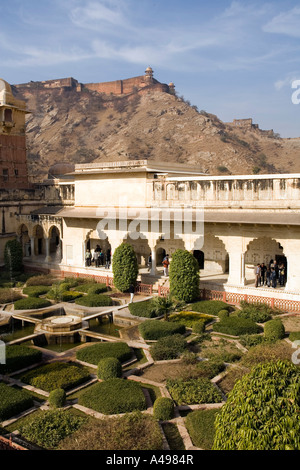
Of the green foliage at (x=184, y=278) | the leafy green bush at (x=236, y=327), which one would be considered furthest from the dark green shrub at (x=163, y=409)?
the green foliage at (x=184, y=278)

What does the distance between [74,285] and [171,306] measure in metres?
7.11

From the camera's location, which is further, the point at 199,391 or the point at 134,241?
→ the point at 134,241

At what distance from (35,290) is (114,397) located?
11287mm

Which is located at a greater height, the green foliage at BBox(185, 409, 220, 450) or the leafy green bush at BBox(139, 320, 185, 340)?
the leafy green bush at BBox(139, 320, 185, 340)

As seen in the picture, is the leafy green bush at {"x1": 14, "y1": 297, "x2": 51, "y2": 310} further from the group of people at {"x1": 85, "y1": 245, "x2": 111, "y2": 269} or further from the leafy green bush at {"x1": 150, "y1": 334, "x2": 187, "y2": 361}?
the leafy green bush at {"x1": 150, "y1": 334, "x2": 187, "y2": 361}

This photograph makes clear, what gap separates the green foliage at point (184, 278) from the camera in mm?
17266

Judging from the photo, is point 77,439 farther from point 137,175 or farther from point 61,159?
point 61,159

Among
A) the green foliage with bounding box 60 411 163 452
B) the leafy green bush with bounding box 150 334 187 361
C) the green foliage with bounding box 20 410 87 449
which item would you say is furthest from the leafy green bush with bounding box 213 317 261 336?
the green foliage with bounding box 20 410 87 449

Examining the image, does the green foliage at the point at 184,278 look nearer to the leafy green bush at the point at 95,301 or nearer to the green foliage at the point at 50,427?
the leafy green bush at the point at 95,301

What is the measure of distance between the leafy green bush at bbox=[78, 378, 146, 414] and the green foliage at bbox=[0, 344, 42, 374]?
8.07 ft

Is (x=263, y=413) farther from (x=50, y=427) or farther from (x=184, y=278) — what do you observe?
(x=184, y=278)

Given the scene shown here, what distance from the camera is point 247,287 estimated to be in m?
18.2

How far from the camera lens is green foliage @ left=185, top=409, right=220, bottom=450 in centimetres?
752
